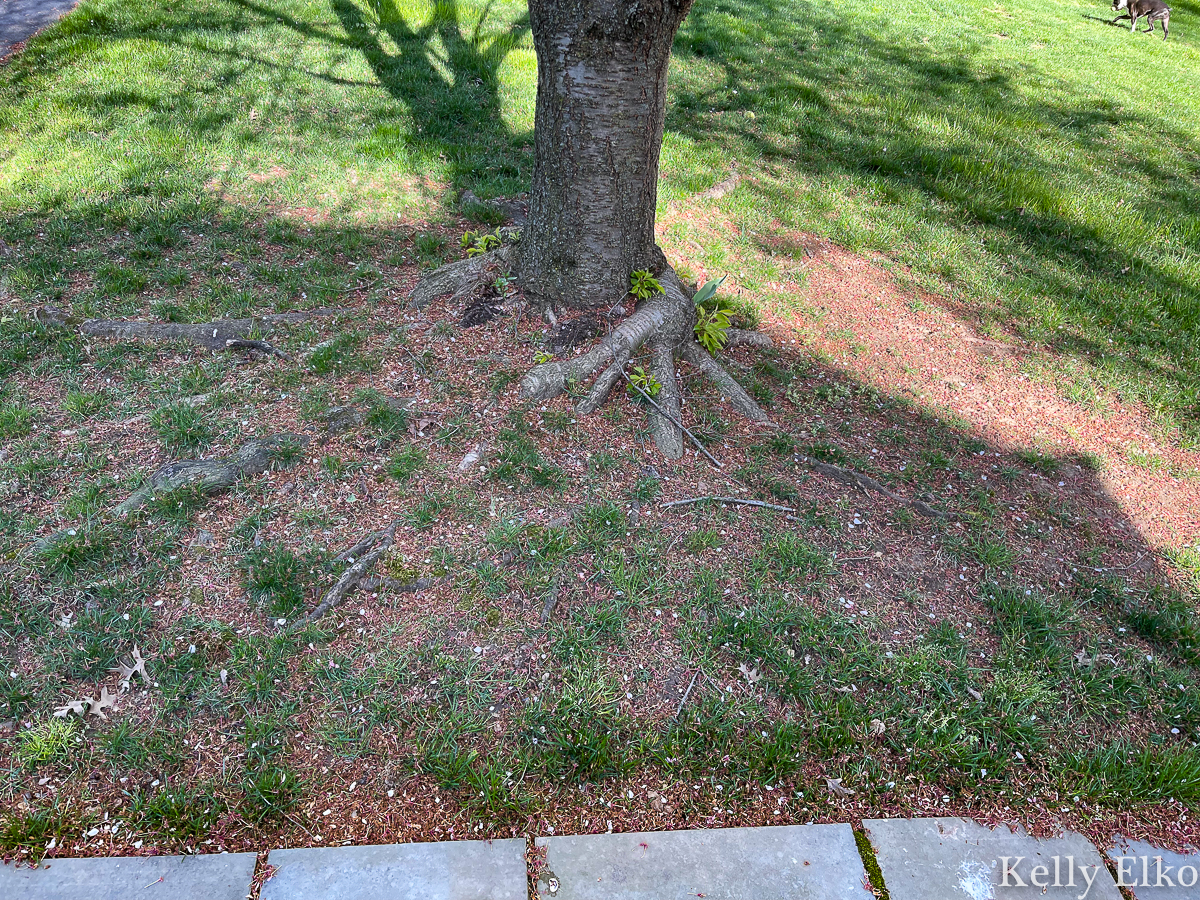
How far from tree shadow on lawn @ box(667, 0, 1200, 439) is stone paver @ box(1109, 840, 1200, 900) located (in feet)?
10.4

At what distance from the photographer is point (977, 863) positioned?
7.45 feet

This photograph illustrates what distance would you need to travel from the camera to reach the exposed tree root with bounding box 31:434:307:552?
3.19 metres

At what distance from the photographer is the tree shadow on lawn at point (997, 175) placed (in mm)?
5316

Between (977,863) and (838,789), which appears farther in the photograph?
(838,789)

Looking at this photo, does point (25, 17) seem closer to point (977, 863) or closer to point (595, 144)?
point (595, 144)

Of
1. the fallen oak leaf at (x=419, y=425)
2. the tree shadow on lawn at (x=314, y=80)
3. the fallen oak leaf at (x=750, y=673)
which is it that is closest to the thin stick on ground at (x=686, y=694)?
the fallen oak leaf at (x=750, y=673)

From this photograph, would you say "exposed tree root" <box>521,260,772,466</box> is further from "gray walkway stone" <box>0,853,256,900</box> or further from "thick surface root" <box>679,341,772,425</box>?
"gray walkway stone" <box>0,853,256,900</box>

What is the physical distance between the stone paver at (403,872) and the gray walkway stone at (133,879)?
0.37ft

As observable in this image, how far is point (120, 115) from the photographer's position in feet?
21.5

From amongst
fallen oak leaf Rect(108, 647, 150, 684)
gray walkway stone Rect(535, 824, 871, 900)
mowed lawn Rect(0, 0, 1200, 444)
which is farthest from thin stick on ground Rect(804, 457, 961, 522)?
fallen oak leaf Rect(108, 647, 150, 684)

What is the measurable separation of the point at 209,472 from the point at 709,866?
2725mm

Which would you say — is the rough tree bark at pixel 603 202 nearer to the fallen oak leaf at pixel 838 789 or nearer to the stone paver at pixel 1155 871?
the fallen oak leaf at pixel 838 789

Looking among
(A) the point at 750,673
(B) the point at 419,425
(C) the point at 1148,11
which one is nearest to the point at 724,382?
(B) the point at 419,425

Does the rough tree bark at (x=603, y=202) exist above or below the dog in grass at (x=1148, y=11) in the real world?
below
